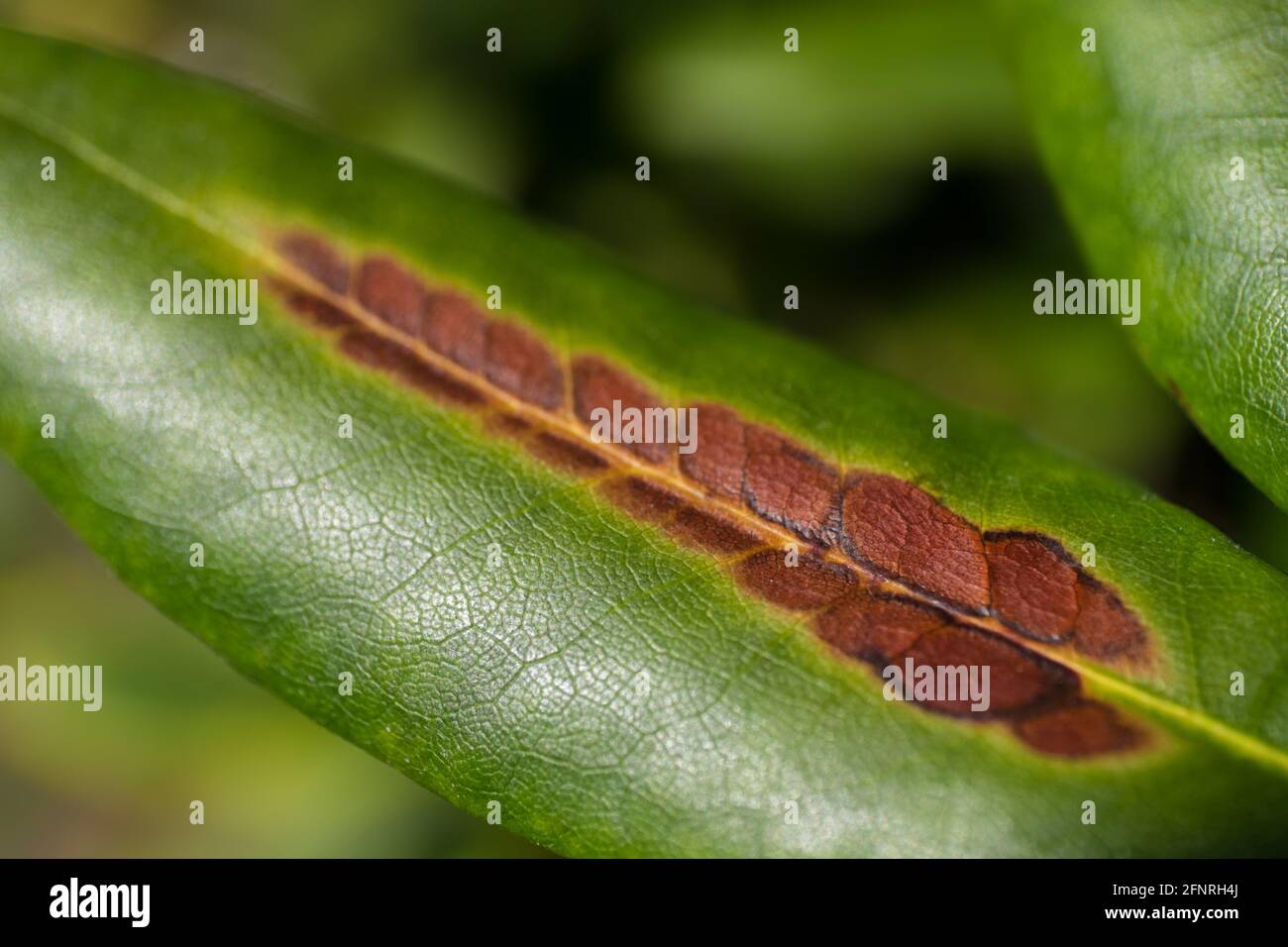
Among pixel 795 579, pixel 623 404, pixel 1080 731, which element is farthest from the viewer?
pixel 623 404

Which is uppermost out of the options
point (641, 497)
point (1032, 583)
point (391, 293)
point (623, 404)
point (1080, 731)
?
point (391, 293)

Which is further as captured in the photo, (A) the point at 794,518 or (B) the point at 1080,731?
(A) the point at 794,518

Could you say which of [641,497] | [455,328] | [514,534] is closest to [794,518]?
[641,497]

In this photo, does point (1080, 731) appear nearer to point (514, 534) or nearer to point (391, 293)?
point (514, 534)

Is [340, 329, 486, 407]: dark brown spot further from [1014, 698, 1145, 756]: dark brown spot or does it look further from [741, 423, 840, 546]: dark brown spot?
[1014, 698, 1145, 756]: dark brown spot

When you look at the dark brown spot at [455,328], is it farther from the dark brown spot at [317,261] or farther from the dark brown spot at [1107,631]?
the dark brown spot at [1107,631]

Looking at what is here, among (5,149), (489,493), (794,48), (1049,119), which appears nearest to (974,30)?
(794,48)

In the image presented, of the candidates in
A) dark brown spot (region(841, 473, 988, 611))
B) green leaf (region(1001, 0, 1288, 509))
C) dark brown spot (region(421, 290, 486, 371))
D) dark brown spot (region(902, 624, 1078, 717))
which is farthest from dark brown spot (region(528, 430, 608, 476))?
green leaf (region(1001, 0, 1288, 509))
